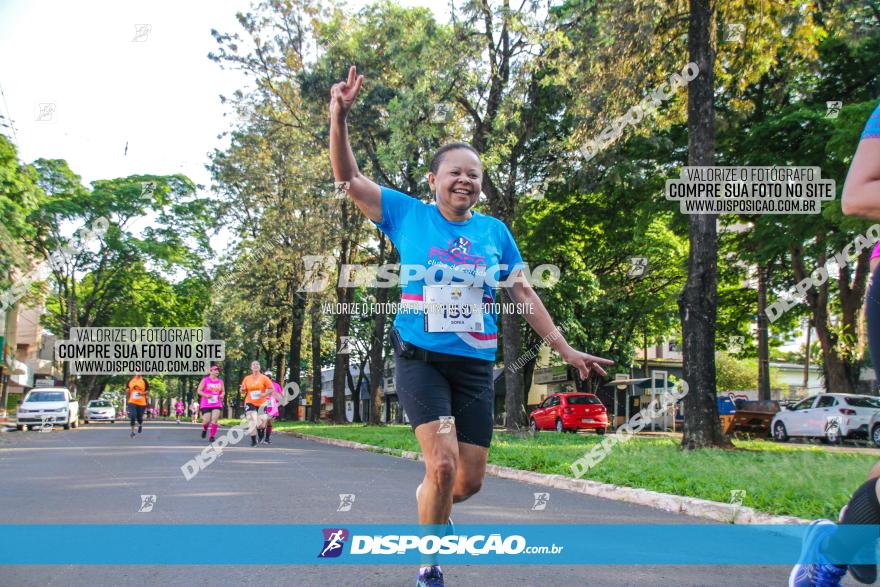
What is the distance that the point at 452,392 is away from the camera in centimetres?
356

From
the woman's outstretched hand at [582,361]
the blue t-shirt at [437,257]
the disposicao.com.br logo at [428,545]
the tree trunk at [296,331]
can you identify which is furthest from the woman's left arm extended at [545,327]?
the tree trunk at [296,331]

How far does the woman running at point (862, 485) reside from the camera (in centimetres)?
234

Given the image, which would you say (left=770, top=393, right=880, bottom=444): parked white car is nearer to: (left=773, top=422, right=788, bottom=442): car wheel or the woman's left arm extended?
(left=773, top=422, right=788, bottom=442): car wheel

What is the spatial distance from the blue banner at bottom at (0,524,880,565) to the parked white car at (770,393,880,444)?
1756cm

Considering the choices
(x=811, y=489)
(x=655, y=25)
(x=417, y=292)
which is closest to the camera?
(x=417, y=292)

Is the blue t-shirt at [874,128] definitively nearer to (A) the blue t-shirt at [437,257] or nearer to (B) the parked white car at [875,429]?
(A) the blue t-shirt at [437,257]

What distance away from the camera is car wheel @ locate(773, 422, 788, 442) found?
23.8 meters

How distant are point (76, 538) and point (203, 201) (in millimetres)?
32932

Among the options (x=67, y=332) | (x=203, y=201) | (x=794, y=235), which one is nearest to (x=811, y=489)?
(x=794, y=235)

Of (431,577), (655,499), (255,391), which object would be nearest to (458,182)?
(431,577)

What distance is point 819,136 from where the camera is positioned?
53.5 ft

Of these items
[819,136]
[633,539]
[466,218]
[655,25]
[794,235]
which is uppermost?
[655,25]

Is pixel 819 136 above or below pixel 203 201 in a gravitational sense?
below

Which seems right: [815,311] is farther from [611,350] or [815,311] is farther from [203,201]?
[203,201]
